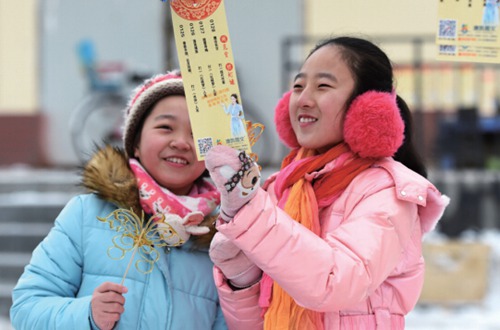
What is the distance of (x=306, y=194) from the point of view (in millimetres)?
1686

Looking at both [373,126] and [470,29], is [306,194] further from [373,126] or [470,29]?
[470,29]

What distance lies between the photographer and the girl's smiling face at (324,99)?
1724 mm

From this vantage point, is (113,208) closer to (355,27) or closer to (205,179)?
(205,179)

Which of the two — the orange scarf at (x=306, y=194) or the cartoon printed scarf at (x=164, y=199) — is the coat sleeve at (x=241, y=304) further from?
the cartoon printed scarf at (x=164, y=199)

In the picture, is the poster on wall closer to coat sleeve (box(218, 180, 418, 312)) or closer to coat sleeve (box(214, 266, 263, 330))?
coat sleeve (box(218, 180, 418, 312))

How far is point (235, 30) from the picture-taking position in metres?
7.45

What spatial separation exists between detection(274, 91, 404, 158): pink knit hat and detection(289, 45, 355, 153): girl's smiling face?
0.13 ft

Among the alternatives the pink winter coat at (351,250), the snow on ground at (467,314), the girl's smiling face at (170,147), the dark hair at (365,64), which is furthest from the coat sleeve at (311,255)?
the snow on ground at (467,314)

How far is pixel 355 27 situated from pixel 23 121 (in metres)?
4.08

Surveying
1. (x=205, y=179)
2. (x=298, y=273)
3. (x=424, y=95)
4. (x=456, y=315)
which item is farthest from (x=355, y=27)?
(x=298, y=273)

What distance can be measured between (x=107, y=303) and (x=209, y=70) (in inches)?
26.8

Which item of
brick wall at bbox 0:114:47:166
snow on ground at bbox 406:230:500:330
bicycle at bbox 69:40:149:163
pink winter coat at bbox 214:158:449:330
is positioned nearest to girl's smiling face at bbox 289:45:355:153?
pink winter coat at bbox 214:158:449:330

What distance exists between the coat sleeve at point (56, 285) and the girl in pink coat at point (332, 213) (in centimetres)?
43

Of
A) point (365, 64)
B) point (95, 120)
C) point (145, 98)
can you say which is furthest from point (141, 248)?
point (95, 120)
